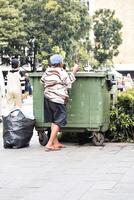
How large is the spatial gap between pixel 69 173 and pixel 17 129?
98.7 inches

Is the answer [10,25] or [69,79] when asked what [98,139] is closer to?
[69,79]

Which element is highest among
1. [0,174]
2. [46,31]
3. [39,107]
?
[46,31]

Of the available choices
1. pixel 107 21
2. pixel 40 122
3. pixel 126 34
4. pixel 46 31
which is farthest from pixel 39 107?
pixel 126 34

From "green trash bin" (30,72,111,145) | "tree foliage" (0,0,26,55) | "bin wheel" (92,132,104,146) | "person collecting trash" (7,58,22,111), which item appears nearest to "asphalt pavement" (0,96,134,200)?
"bin wheel" (92,132,104,146)

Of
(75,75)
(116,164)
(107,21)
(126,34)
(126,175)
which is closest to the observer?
(126,175)

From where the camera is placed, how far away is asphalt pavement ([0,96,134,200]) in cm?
686

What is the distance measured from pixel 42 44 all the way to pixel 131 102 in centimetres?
3991

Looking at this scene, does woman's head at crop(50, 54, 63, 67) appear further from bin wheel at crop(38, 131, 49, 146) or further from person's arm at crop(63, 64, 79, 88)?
bin wheel at crop(38, 131, 49, 146)

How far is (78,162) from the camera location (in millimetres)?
8977

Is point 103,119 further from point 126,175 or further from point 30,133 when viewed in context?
point 126,175

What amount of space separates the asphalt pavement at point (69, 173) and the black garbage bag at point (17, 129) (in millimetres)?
Answer: 154

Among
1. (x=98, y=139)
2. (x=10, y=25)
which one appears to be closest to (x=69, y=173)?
(x=98, y=139)

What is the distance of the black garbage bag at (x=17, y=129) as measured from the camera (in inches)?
411

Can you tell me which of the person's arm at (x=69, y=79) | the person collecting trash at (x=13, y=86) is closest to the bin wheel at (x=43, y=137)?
the person's arm at (x=69, y=79)
